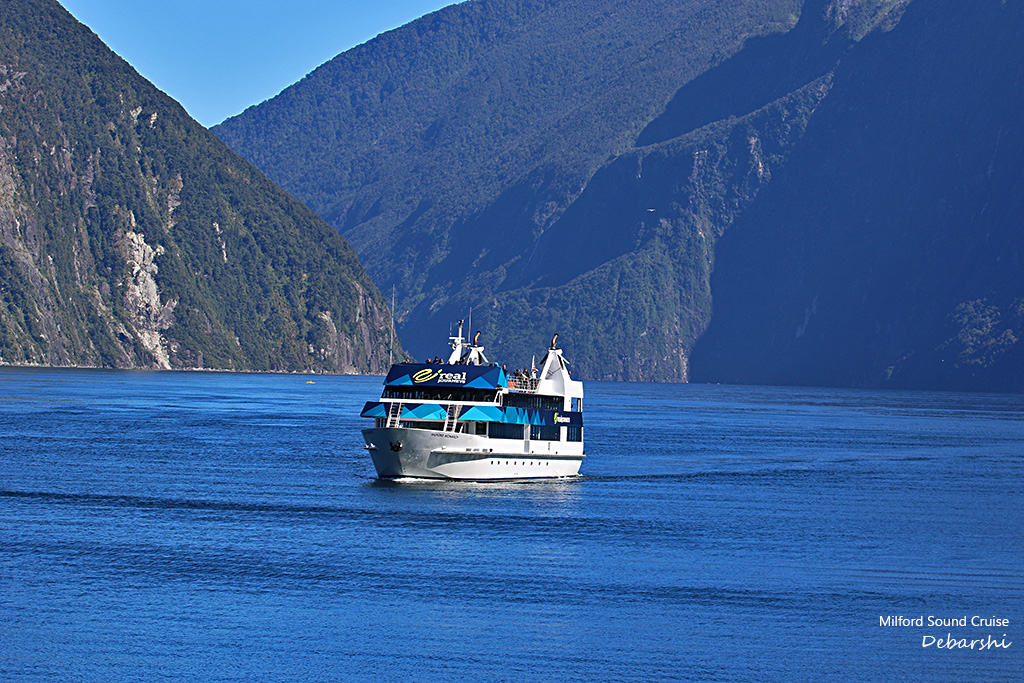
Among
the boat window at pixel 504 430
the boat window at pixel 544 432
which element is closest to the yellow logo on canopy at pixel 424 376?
the boat window at pixel 504 430

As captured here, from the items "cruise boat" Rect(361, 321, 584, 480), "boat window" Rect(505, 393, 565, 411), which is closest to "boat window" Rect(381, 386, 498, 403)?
"cruise boat" Rect(361, 321, 584, 480)

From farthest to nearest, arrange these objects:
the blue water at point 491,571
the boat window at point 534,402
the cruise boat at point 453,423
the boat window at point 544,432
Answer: the boat window at point 544,432, the boat window at point 534,402, the cruise boat at point 453,423, the blue water at point 491,571

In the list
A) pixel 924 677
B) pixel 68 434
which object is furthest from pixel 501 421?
pixel 68 434

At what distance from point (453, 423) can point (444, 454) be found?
78.8 inches

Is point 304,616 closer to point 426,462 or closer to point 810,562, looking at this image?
point 810,562

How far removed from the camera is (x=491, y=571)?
189 feet

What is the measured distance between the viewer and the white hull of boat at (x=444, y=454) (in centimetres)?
8256

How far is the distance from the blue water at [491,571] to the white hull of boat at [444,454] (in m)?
1.19

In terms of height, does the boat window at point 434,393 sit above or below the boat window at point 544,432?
above

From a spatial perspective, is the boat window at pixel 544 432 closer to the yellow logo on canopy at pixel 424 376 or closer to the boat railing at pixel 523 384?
the boat railing at pixel 523 384

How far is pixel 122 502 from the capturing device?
7519 centimetres

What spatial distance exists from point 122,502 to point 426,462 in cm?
1807

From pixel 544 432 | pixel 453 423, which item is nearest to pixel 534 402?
pixel 544 432

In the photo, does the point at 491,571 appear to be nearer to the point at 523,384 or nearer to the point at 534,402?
the point at 534,402
